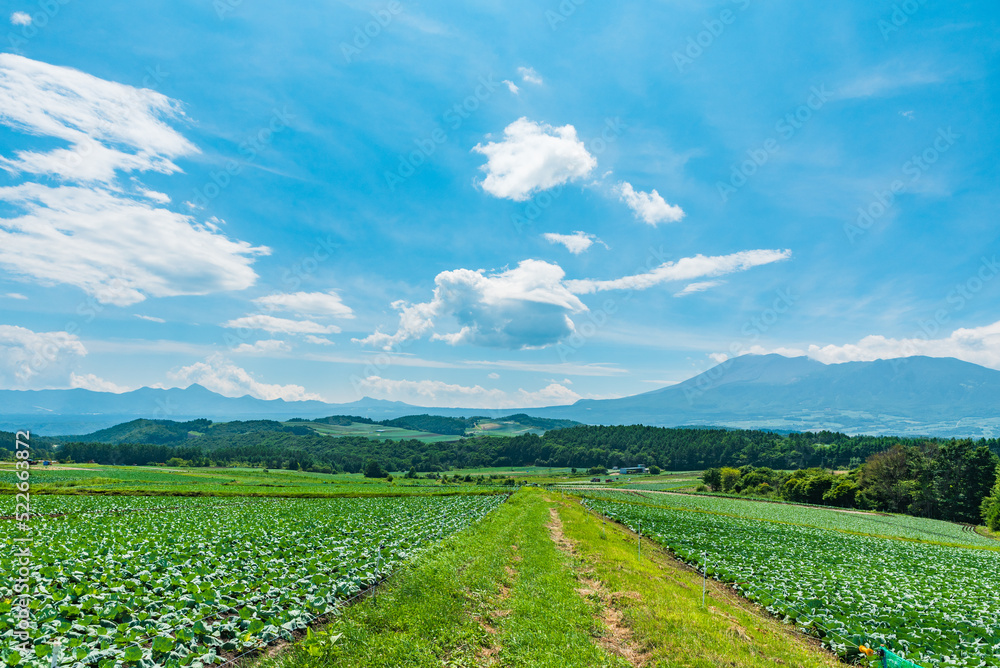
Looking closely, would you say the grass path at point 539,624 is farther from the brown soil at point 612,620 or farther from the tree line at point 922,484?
the tree line at point 922,484

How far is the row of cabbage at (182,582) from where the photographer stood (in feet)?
27.5

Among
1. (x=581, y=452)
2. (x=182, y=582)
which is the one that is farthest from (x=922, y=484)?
(x=581, y=452)

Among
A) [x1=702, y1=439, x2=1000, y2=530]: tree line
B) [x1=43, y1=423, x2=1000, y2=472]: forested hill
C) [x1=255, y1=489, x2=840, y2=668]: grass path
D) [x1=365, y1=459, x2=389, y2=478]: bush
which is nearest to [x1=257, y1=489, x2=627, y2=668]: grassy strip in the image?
[x1=255, y1=489, x2=840, y2=668]: grass path

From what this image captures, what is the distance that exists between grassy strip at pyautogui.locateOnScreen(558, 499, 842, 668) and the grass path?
0.04 metres

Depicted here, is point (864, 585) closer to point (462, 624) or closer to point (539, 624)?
point (539, 624)

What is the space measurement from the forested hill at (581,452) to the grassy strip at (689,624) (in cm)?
14605

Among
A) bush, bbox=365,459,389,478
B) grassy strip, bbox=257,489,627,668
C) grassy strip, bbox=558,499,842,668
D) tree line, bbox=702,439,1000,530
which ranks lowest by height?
bush, bbox=365,459,389,478

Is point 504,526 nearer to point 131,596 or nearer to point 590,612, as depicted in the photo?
point 590,612

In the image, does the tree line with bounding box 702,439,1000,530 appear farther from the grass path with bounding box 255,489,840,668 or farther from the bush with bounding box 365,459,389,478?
the bush with bounding box 365,459,389,478

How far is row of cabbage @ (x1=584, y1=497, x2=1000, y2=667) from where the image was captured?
11984 millimetres

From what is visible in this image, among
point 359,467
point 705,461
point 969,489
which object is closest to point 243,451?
point 359,467

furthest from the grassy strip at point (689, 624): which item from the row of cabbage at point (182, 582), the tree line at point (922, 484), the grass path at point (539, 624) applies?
the tree line at point (922, 484)

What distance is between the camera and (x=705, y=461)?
15425cm

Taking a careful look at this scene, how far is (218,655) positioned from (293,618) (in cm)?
170
